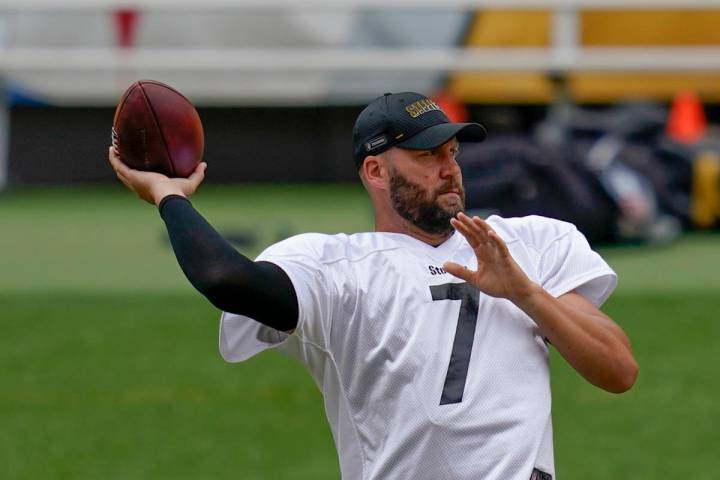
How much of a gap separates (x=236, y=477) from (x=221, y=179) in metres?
8.81

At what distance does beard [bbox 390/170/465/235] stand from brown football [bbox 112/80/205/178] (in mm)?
519

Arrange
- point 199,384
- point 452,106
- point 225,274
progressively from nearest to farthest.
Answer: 1. point 225,274
2. point 199,384
3. point 452,106

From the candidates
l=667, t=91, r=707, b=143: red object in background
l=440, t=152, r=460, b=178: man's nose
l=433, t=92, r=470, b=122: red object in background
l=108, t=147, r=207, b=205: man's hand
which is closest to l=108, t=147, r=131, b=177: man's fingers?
l=108, t=147, r=207, b=205: man's hand

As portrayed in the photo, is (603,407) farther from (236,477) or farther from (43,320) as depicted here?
(43,320)

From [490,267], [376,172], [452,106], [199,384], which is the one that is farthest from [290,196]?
[490,267]

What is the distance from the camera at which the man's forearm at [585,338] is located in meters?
3.42

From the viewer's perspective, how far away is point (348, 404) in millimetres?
3621

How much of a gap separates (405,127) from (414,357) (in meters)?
0.59

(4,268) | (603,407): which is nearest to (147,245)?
(4,268)

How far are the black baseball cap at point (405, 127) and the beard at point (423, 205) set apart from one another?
90mm

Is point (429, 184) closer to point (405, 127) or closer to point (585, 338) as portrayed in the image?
point (405, 127)

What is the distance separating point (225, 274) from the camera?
3303 mm

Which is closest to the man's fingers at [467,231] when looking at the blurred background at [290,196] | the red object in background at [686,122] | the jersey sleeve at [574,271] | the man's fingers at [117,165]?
the jersey sleeve at [574,271]

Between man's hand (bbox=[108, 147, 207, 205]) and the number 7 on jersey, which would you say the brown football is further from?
the number 7 on jersey
